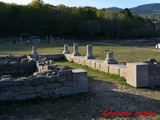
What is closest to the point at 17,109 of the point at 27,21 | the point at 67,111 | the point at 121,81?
the point at 67,111

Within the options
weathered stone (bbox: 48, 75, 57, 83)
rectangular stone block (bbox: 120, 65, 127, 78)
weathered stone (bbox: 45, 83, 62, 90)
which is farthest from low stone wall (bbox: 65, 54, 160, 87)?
weathered stone (bbox: 48, 75, 57, 83)

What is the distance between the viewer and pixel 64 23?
7369cm

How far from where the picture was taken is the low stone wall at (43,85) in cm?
998

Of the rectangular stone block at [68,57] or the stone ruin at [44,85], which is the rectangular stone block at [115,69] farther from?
the rectangular stone block at [68,57]

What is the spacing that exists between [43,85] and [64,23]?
210 feet

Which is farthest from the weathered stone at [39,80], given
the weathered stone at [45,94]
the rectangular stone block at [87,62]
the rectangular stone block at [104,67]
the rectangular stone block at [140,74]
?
the rectangular stone block at [87,62]

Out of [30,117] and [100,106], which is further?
[100,106]

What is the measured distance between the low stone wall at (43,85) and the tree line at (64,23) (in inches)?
2345

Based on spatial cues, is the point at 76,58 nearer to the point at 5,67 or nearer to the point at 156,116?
the point at 5,67

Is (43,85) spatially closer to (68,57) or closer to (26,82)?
(26,82)

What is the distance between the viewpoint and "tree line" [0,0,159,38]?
70.7m

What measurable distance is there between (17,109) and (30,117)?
92 centimetres

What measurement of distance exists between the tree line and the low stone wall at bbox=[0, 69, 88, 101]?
59.6 m

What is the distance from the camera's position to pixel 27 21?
7112 centimetres
